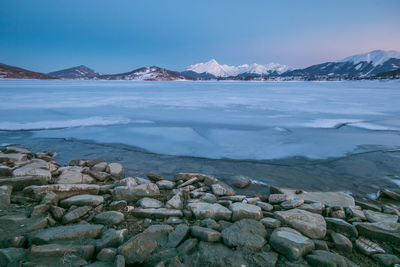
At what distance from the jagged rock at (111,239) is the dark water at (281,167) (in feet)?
8.41

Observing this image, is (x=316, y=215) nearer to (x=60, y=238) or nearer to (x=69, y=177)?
(x=60, y=238)

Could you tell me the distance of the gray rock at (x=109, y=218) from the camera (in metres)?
3.14

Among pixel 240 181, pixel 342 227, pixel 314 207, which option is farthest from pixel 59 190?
pixel 342 227

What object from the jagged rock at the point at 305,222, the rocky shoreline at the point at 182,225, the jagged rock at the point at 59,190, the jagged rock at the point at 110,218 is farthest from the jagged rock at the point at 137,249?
the jagged rock at the point at 59,190

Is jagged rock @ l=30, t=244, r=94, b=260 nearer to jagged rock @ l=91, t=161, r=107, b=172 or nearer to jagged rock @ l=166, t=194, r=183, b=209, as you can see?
jagged rock @ l=166, t=194, r=183, b=209

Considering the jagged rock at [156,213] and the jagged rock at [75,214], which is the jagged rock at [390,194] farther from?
the jagged rock at [75,214]

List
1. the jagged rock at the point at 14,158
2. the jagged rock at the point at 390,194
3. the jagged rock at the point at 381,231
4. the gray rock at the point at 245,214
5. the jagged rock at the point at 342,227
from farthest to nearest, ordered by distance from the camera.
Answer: the jagged rock at the point at 14,158 → the jagged rock at the point at 390,194 → the gray rock at the point at 245,214 → the jagged rock at the point at 342,227 → the jagged rock at the point at 381,231

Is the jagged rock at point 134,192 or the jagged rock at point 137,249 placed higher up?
the jagged rock at point 137,249

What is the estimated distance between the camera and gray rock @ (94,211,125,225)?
124 inches

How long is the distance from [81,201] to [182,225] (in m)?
1.63

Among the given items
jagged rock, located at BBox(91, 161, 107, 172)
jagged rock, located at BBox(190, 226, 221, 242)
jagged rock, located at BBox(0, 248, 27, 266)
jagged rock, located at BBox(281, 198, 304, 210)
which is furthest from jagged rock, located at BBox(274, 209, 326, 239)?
jagged rock, located at BBox(91, 161, 107, 172)

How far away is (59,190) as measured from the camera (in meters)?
3.87

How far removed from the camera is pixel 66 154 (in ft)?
21.7

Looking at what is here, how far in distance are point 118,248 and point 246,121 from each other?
898 cm
